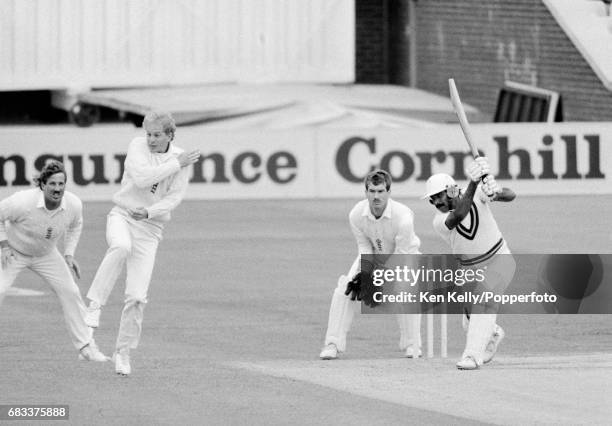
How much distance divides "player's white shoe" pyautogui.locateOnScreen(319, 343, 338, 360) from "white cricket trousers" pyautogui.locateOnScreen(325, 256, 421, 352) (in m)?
0.03

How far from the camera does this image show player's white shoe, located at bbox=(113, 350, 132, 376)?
12.2m

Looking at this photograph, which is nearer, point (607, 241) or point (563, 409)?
point (563, 409)

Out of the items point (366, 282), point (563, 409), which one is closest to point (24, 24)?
point (366, 282)

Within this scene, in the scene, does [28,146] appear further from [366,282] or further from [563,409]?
[563,409]

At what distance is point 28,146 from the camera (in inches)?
1021

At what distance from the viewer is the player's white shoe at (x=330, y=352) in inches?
552

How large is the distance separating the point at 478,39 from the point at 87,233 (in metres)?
12.5

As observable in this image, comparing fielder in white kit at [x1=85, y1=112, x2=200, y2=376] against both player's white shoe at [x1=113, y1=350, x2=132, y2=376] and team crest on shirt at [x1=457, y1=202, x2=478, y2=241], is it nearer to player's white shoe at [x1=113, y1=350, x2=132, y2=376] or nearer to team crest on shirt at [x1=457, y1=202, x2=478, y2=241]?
player's white shoe at [x1=113, y1=350, x2=132, y2=376]

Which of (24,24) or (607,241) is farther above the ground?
(24,24)

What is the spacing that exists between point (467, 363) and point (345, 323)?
2043 millimetres

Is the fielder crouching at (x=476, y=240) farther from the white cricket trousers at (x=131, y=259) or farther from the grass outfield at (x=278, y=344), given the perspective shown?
the white cricket trousers at (x=131, y=259)

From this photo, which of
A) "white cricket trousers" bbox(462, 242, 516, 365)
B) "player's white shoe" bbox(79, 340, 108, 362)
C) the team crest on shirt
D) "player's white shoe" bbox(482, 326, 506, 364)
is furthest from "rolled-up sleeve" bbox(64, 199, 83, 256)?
"player's white shoe" bbox(482, 326, 506, 364)

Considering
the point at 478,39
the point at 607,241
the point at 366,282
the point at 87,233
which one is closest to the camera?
the point at 366,282

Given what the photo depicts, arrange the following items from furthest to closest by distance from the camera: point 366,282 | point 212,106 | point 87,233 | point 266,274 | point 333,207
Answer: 1. point 212,106
2. point 333,207
3. point 87,233
4. point 266,274
5. point 366,282
